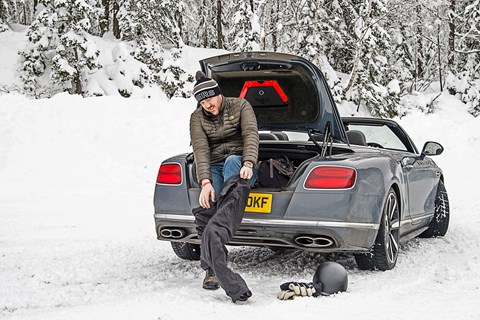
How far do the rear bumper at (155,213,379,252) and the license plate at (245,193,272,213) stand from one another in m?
0.08

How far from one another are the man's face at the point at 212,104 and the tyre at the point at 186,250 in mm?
1640

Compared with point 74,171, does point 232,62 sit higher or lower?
higher

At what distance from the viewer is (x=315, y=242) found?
5.09 meters

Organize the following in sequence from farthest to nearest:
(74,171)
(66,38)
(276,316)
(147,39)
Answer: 1. (147,39)
2. (66,38)
3. (74,171)
4. (276,316)

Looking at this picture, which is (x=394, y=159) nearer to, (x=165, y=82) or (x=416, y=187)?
(x=416, y=187)

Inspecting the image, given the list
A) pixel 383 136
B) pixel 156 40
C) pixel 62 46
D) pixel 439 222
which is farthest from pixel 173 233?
pixel 156 40

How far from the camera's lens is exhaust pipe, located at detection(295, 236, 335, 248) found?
5.06m

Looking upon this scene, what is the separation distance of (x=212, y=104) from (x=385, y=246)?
191 cm

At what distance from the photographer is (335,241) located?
5.04m

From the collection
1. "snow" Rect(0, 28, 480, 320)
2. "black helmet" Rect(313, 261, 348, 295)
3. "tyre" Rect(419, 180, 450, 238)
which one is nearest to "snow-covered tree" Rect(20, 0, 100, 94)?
"snow" Rect(0, 28, 480, 320)

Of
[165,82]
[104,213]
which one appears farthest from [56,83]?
[104,213]

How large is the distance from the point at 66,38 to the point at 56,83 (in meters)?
2.47

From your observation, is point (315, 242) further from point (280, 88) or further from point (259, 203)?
point (280, 88)

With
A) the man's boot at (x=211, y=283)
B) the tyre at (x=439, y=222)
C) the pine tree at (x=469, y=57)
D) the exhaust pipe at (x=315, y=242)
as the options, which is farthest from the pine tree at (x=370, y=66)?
the man's boot at (x=211, y=283)
